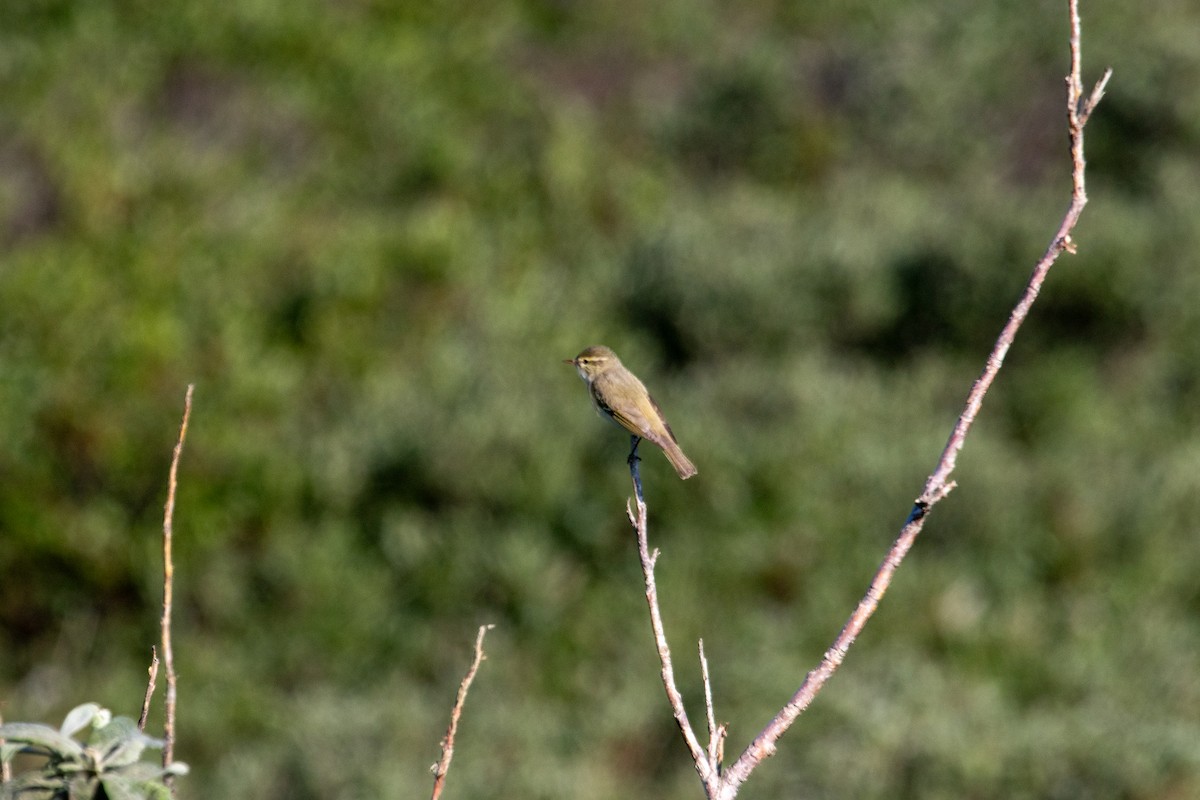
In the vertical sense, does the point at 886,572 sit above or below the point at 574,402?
above

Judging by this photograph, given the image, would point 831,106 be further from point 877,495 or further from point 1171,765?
point 1171,765

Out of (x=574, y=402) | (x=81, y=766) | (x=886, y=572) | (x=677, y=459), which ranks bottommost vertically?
(x=574, y=402)

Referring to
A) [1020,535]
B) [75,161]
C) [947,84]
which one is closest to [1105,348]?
[1020,535]

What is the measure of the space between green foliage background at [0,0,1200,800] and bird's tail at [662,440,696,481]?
261 cm

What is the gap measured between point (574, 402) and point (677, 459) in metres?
5.45

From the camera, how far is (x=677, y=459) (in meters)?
4.47

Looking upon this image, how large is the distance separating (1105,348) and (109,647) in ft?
23.9

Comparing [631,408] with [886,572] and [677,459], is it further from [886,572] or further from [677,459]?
[886,572]

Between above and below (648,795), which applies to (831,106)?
above

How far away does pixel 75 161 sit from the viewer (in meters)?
11.7

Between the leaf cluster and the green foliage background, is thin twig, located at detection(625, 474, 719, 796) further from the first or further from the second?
the green foliage background

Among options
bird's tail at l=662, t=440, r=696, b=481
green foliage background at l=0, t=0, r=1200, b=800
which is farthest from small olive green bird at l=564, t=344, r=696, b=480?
green foliage background at l=0, t=0, r=1200, b=800

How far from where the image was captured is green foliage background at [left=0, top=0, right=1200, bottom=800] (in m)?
7.66

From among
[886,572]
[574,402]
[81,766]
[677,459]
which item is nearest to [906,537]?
[886,572]
